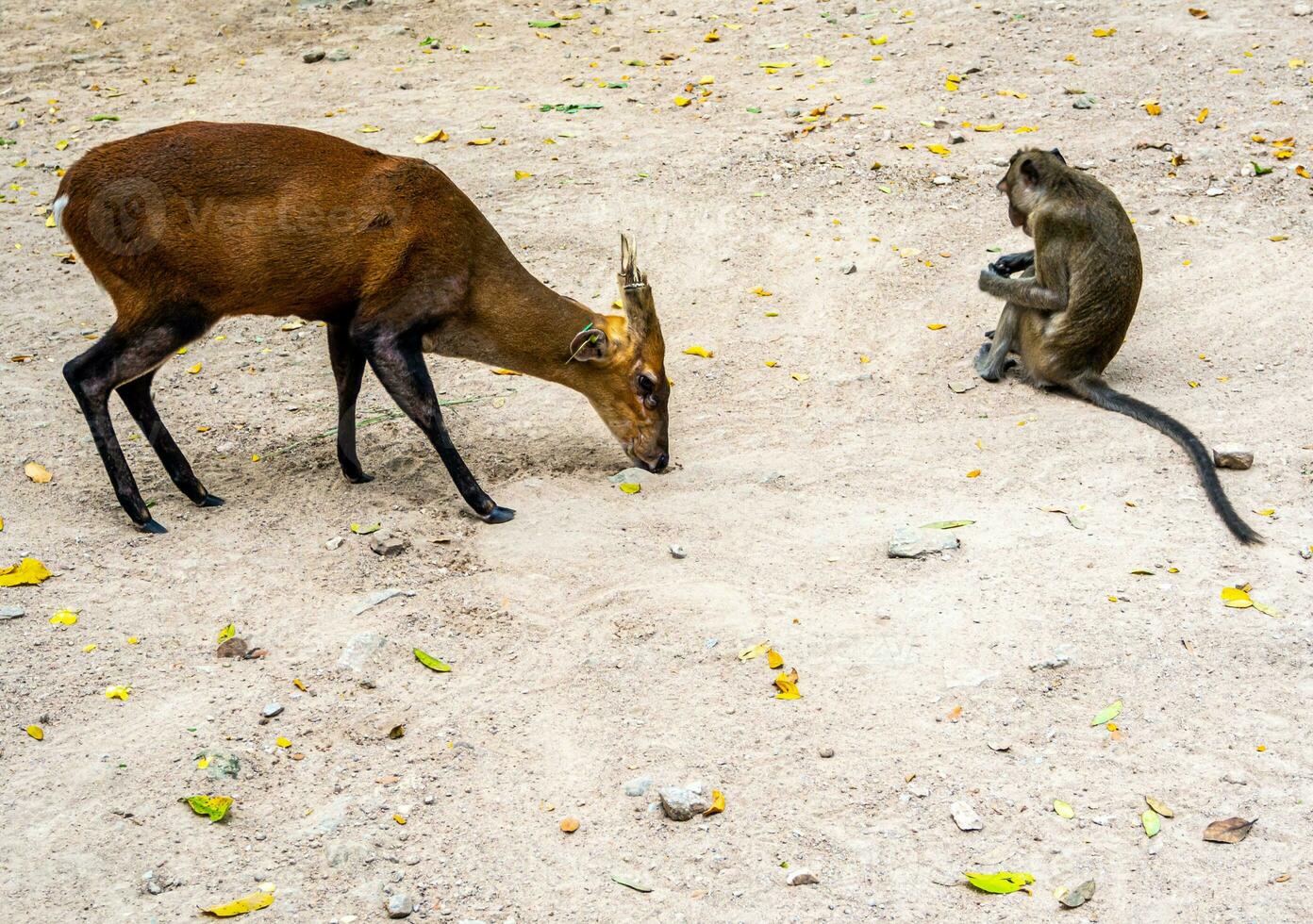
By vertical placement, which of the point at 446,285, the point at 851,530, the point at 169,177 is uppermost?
the point at 169,177

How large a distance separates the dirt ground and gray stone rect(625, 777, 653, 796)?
10 cm

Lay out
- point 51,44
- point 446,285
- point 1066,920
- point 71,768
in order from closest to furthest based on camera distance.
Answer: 1. point 1066,920
2. point 71,768
3. point 446,285
4. point 51,44

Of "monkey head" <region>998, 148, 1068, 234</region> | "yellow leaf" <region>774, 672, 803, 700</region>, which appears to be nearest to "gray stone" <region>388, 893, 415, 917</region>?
"yellow leaf" <region>774, 672, 803, 700</region>

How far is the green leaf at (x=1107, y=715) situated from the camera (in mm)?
4652

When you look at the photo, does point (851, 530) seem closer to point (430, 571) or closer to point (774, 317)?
point (430, 571)

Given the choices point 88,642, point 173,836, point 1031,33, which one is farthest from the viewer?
point 1031,33

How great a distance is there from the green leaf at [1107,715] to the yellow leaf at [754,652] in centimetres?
130

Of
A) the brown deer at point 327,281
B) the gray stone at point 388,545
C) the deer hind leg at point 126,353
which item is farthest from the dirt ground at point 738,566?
the deer hind leg at point 126,353

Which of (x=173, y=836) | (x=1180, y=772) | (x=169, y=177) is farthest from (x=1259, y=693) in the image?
(x=169, y=177)

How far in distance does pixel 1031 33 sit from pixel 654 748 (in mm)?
9716

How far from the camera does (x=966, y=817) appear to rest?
166 inches

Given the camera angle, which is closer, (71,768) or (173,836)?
(173,836)

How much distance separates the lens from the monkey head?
24.8ft

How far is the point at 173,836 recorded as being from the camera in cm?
413
